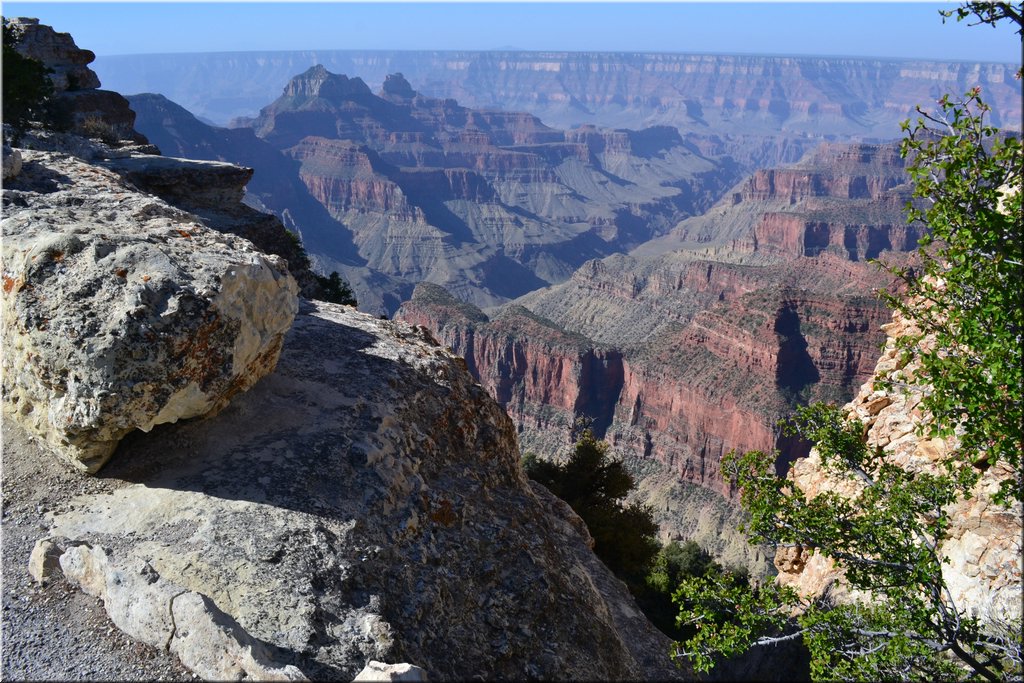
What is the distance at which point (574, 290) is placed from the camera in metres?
126

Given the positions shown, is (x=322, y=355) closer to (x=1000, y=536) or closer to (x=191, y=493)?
(x=191, y=493)

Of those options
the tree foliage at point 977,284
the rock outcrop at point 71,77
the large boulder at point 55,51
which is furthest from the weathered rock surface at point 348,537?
the large boulder at point 55,51

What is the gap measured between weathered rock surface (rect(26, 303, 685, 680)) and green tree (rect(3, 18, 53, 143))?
13696 millimetres

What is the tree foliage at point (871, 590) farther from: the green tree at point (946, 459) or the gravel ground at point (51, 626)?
the gravel ground at point (51, 626)

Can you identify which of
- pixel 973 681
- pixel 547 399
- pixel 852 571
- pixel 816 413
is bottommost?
pixel 547 399

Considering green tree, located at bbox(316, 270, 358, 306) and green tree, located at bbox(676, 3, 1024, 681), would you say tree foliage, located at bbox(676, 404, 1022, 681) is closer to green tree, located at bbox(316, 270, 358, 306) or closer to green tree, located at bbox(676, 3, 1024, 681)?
green tree, located at bbox(676, 3, 1024, 681)

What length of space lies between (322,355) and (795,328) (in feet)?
214

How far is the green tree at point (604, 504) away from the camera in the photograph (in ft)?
65.3

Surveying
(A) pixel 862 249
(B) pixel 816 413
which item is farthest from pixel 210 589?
(A) pixel 862 249

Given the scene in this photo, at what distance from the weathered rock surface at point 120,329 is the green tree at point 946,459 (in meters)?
6.56

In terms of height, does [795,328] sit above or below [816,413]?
below

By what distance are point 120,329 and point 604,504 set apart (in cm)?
1610

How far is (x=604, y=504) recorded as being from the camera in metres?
21.5

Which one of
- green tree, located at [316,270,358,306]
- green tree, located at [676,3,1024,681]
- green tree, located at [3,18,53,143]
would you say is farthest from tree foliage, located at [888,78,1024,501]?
green tree, located at [3,18,53,143]
